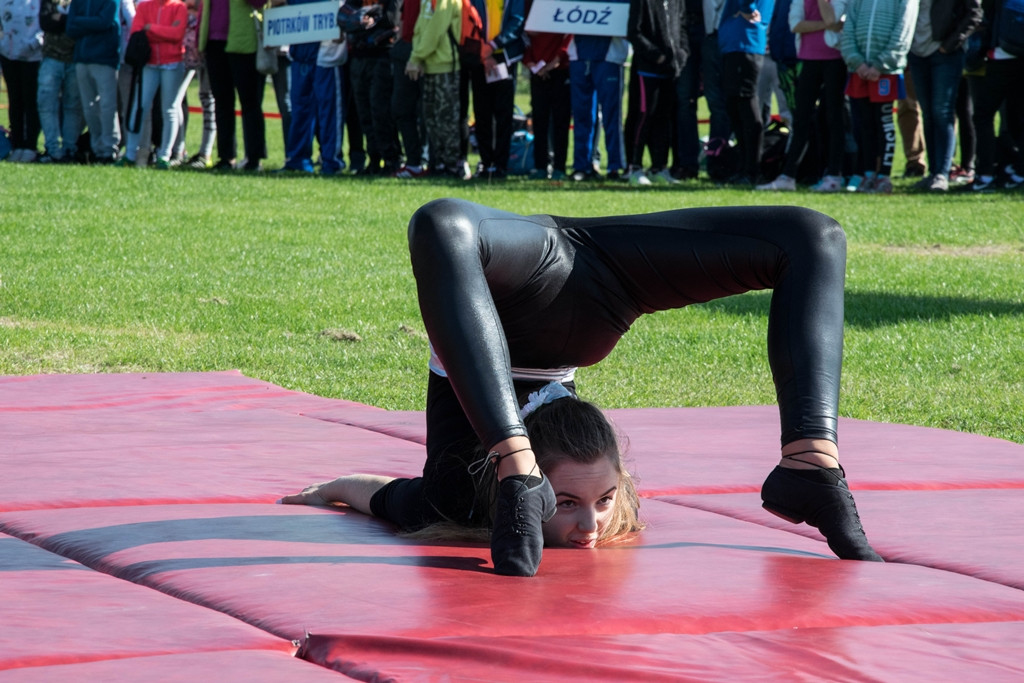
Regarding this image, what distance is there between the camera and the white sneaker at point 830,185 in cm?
1150

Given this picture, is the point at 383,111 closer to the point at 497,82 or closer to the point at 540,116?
the point at 497,82

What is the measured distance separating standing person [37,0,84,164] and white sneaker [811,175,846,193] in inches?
285

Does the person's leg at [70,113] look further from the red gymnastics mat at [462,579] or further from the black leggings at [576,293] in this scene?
the black leggings at [576,293]

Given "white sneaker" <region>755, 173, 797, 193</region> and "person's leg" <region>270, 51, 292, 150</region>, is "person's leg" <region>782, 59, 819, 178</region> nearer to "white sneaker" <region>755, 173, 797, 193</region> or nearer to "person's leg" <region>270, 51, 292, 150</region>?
"white sneaker" <region>755, 173, 797, 193</region>

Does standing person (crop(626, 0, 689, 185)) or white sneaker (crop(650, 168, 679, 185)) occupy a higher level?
standing person (crop(626, 0, 689, 185))

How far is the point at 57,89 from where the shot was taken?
13.9m

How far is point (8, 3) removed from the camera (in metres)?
14.0

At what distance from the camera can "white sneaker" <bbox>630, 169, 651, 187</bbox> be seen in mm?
12422

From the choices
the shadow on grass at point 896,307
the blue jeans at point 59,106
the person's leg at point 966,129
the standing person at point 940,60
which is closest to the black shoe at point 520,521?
the shadow on grass at point 896,307

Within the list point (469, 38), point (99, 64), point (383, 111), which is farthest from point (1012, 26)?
point (99, 64)

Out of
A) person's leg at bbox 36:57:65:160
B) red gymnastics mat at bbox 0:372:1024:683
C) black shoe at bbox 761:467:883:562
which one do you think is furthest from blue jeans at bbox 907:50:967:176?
black shoe at bbox 761:467:883:562

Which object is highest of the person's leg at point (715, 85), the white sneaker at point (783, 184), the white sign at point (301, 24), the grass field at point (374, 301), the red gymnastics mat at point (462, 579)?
the white sign at point (301, 24)

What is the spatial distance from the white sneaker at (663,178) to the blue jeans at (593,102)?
0.39 meters

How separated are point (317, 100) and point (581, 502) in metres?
11.0
